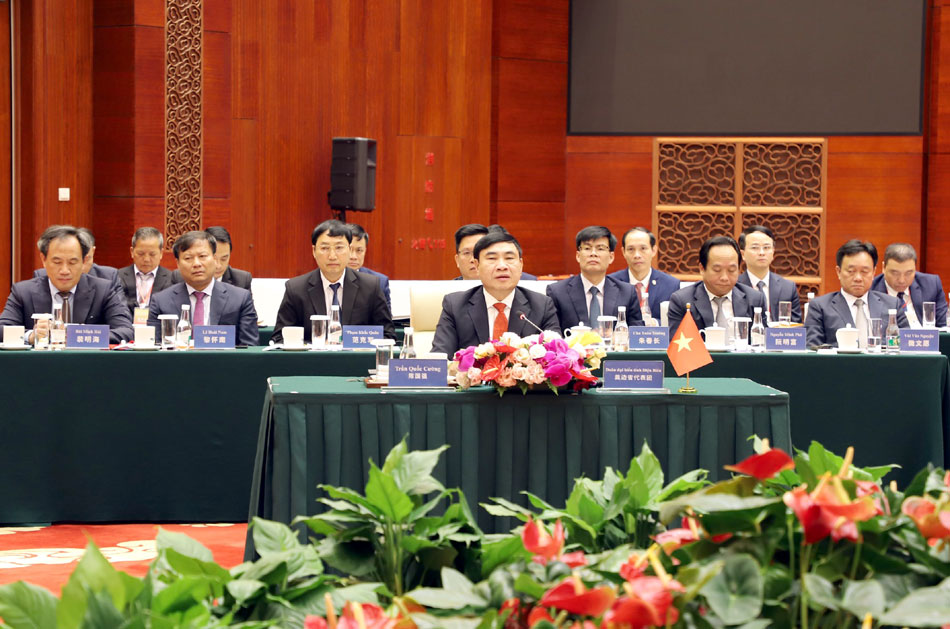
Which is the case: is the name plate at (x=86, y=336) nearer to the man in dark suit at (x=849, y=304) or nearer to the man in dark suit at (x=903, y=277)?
the man in dark suit at (x=849, y=304)

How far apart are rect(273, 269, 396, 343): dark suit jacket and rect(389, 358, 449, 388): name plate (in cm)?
182

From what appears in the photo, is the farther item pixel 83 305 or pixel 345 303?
pixel 345 303

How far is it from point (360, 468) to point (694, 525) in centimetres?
227

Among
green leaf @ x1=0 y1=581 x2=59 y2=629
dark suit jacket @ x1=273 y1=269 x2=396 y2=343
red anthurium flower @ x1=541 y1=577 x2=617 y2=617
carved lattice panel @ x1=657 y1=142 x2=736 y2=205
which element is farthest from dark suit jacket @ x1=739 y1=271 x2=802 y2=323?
green leaf @ x1=0 y1=581 x2=59 y2=629

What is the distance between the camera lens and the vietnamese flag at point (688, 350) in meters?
3.32

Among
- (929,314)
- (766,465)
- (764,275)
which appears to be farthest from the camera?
(764,275)

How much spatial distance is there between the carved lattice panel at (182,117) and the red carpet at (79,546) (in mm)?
4049

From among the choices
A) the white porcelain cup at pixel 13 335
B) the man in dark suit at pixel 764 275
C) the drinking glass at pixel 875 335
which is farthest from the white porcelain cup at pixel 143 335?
the man in dark suit at pixel 764 275

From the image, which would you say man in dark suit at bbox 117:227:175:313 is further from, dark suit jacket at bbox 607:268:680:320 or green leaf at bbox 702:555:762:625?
green leaf at bbox 702:555:762:625

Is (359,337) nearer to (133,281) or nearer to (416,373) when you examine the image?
(416,373)

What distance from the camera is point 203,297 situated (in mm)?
5117

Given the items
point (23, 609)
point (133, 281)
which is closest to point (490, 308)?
point (133, 281)

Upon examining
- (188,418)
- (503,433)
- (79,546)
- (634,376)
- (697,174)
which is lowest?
(79,546)

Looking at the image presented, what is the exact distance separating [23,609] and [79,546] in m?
3.31
